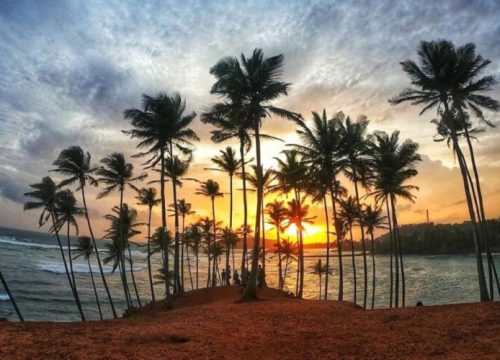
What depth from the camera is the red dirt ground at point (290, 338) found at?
26.2 ft

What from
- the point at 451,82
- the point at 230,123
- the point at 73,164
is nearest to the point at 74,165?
the point at 73,164

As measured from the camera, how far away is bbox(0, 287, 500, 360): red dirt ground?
8.00m

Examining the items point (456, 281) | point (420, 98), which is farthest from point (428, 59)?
point (456, 281)

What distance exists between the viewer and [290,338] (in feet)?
33.5

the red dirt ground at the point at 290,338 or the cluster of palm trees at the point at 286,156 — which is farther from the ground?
the cluster of palm trees at the point at 286,156

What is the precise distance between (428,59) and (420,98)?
2.31 metres

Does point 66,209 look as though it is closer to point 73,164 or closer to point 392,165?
point 73,164

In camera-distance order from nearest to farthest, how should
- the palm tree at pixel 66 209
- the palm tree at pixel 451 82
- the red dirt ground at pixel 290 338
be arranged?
the red dirt ground at pixel 290 338 < the palm tree at pixel 451 82 < the palm tree at pixel 66 209

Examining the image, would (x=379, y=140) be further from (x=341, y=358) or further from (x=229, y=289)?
(x=341, y=358)

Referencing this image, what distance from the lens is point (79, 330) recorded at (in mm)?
10914

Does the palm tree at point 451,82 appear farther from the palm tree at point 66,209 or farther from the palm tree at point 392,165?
the palm tree at point 66,209

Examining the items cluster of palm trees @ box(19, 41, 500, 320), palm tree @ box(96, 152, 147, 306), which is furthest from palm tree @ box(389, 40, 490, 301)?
palm tree @ box(96, 152, 147, 306)

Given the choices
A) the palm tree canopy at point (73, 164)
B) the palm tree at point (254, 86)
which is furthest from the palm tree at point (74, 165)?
the palm tree at point (254, 86)

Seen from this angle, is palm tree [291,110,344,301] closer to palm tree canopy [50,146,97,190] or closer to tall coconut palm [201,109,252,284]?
tall coconut palm [201,109,252,284]
